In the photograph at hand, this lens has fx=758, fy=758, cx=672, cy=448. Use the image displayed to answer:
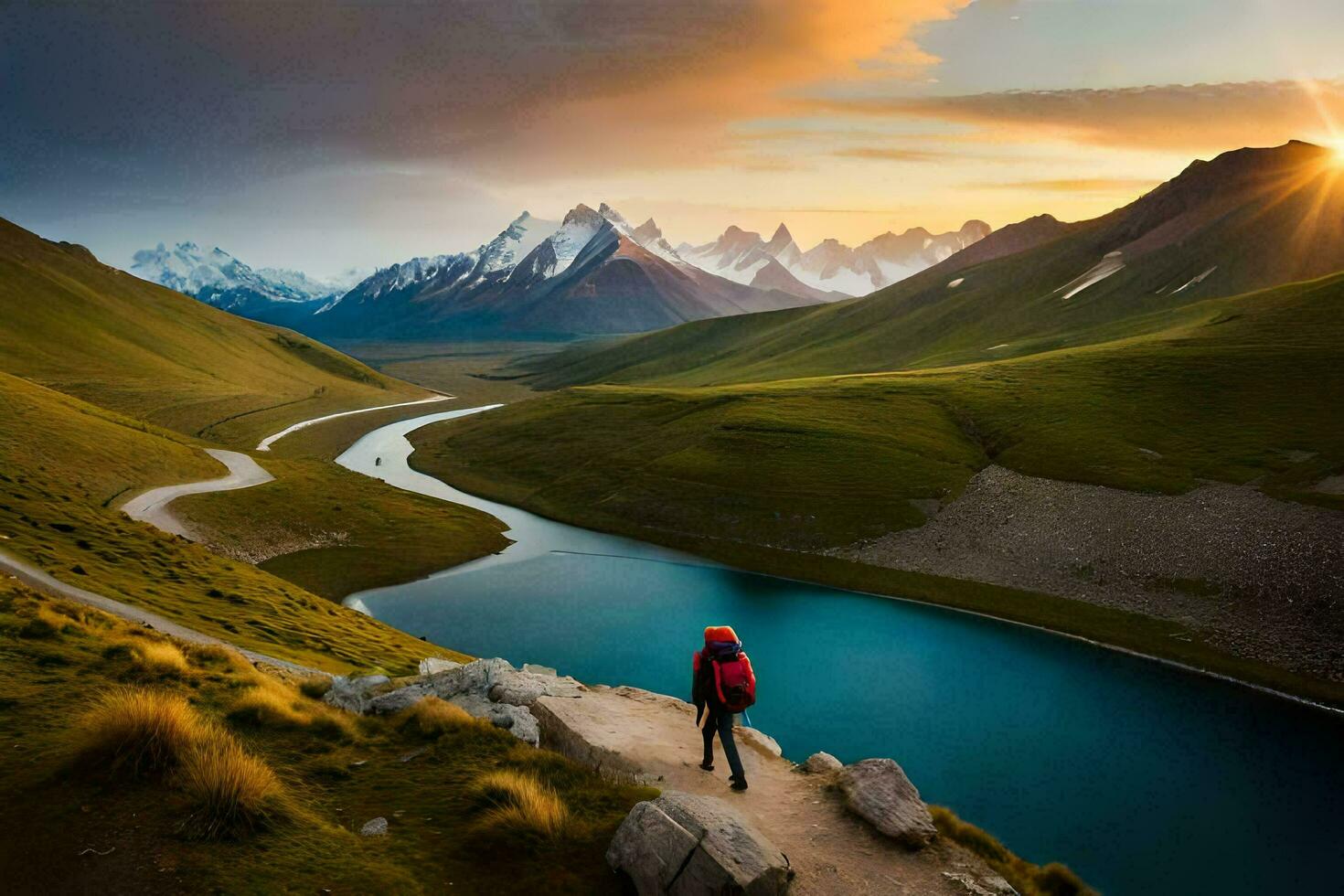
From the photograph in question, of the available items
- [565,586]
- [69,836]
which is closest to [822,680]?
[565,586]

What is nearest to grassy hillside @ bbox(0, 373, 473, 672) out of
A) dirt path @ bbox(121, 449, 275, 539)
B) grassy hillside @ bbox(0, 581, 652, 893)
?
dirt path @ bbox(121, 449, 275, 539)

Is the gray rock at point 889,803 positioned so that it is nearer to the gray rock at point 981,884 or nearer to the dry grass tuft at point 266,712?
the gray rock at point 981,884

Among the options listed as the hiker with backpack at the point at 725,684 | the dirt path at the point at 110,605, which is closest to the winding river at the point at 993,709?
the dirt path at the point at 110,605

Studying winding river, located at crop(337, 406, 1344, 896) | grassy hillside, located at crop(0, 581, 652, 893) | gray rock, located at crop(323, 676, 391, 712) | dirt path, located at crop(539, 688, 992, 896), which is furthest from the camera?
winding river, located at crop(337, 406, 1344, 896)

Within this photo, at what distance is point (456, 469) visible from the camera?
133 meters

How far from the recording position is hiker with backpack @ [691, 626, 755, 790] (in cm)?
1755

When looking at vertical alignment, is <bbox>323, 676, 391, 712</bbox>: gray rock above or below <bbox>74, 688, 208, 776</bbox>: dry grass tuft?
below

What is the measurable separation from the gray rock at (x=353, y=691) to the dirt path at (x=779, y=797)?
4.80m

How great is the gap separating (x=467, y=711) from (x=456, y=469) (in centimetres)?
11860

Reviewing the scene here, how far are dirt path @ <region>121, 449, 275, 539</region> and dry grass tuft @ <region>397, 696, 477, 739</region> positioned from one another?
58.8 metres

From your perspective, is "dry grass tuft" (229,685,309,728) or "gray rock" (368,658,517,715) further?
"gray rock" (368,658,517,715)

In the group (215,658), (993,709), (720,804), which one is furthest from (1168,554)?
(215,658)

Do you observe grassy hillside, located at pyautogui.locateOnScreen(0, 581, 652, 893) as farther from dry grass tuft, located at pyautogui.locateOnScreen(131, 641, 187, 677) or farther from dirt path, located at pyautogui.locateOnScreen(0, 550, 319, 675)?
dirt path, located at pyautogui.locateOnScreen(0, 550, 319, 675)

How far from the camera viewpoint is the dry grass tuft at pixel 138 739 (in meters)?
12.5
